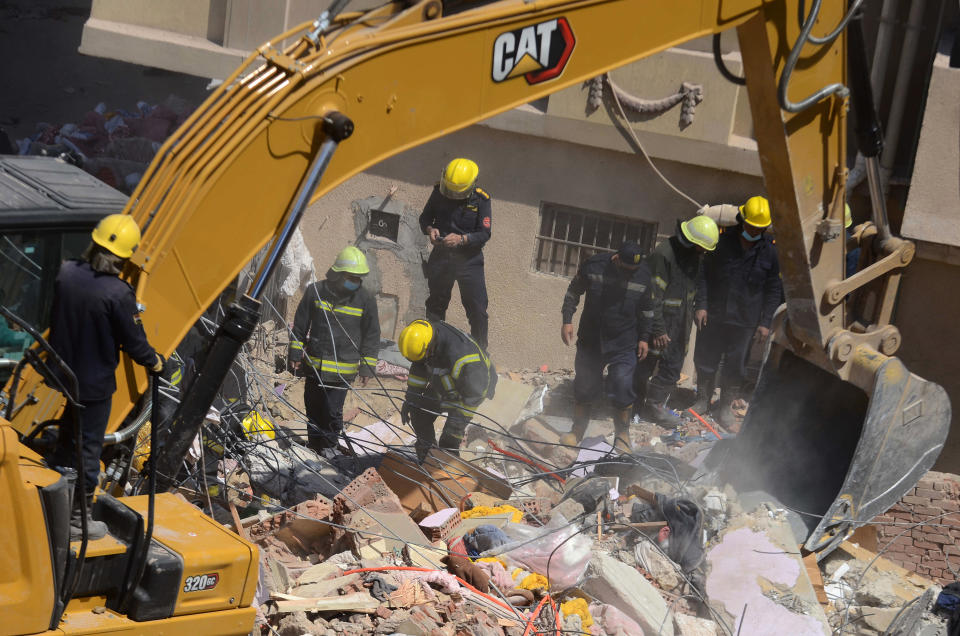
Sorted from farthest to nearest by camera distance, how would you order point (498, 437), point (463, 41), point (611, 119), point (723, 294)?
1. point (611, 119)
2. point (723, 294)
3. point (498, 437)
4. point (463, 41)

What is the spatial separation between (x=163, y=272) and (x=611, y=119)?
24.0 feet

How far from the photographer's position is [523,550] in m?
6.18

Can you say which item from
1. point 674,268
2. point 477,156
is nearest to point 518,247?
point 477,156

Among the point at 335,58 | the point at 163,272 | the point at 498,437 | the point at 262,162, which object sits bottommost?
the point at 498,437

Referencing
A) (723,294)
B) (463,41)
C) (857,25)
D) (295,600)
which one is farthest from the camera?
(723,294)

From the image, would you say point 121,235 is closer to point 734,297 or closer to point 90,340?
point 90,340

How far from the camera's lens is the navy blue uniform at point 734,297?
9.60 meters

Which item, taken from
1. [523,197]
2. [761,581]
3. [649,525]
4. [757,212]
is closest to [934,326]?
[757,212]

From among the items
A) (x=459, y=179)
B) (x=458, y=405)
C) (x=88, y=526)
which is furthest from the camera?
(x=459, y=179)

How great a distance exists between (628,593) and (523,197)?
573 cm

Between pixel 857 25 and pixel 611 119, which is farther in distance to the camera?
pixel 611 119

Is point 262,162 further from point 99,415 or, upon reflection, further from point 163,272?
point 99,415

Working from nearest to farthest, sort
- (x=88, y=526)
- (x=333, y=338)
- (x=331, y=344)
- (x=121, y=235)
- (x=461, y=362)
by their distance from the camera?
(x=88, y=526) → (x=121, y=235) → (x=461, y=362) → (x=333, y=338) → (x=331, y=344)

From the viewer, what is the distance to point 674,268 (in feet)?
30.4
